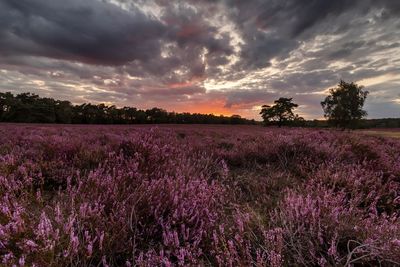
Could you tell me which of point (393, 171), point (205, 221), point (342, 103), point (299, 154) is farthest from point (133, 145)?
point (342, 103)

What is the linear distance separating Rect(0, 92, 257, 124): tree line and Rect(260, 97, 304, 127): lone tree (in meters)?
7.57

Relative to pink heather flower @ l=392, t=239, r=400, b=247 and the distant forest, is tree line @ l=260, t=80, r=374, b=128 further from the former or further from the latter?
pink heather flower @ l=392, t=239, r=400, b=247

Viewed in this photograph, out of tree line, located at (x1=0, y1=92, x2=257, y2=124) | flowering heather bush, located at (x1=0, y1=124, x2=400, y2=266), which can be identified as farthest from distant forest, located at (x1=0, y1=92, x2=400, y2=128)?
flowering heather bush, located at (x1=0, y1=124, x2=400, y2=266)

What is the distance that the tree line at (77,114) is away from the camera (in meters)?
55.0

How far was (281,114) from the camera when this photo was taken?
6569cm

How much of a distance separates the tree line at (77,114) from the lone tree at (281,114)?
7.57 metres

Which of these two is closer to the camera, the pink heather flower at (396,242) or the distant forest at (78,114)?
the pink heather flower at (396,242)

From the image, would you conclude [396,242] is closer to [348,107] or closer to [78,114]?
[348,107]

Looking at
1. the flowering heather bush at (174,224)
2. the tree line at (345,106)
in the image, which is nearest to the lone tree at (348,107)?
the tree line at (345,106)

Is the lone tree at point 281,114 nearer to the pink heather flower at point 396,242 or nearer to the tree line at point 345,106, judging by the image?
the tree line at point 345,106

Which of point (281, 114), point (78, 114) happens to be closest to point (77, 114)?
point (78, 114)

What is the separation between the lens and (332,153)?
5.18 m

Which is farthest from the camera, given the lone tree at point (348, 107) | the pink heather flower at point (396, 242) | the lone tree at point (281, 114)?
the lone tree at point (281, 114)

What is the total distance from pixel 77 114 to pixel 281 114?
47374mm
